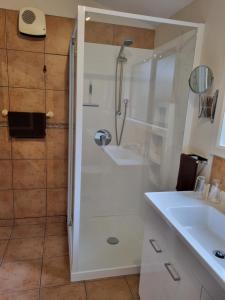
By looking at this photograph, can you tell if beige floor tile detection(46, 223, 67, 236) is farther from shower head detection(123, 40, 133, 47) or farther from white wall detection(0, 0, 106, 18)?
white wall detection(0, 0, 106, 18)

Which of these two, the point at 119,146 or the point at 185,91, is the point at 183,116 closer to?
the point at 185,91

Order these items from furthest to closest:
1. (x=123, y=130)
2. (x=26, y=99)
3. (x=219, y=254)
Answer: (x=26, y=99) < (x=123, y=130) < (x=219, y=254)

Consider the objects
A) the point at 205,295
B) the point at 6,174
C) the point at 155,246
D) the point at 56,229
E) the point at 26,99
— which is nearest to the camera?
the point at 205,295

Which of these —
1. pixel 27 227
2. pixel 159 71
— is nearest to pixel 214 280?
pixel 159 71

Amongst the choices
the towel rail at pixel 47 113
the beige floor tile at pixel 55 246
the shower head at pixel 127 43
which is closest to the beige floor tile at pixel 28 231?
the beige floor tile at pixel 55 246

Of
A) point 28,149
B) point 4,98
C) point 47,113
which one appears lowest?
point 28,149

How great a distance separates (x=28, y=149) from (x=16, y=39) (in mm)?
1070

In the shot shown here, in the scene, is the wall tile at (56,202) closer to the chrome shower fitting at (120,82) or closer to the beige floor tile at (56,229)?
the beige floor tile at (56,229)

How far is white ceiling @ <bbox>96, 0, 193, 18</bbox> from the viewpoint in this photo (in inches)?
70.4

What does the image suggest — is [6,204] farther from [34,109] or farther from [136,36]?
[136,36]

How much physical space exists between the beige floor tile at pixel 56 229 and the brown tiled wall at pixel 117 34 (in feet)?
6.30

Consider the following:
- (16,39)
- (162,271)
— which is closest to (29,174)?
(16,39)

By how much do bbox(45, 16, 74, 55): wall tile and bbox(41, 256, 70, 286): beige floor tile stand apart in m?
1.98

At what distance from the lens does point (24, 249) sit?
6.96ft
